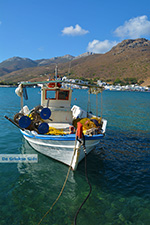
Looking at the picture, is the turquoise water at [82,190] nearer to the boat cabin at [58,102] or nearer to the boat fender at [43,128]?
the boat fender at [43,128]

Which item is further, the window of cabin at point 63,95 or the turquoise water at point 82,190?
the window of cabin at point 63,95

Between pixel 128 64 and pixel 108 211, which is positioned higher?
pixel 128 64

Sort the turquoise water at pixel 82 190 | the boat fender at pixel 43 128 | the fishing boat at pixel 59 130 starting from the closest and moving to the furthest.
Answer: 1. the turquoise water at pixel 82 190
2. the fishing boat at pixel 59 130
3. the boat fender at pixel 43 128

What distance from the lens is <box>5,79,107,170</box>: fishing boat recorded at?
9766 mm

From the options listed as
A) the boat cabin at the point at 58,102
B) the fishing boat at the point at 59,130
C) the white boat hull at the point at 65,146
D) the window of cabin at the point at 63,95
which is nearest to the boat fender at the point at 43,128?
the fishing boat at the point at 59,130

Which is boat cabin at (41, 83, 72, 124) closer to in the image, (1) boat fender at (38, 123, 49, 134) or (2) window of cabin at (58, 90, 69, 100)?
(2) window of cabin at (58, 90, 69, 100)

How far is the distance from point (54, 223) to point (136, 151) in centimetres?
1007

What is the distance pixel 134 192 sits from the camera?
8.92m

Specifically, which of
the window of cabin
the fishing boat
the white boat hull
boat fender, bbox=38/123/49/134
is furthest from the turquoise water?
the window of cabin

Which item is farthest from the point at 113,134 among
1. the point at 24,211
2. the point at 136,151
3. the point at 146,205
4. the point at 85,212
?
the point at 24,211

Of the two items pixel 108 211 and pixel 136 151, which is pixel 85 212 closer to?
pixel 108 211

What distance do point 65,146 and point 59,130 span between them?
206cm

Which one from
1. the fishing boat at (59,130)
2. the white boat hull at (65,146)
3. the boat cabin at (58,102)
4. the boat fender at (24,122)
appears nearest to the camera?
the white boat hull at (65,146)

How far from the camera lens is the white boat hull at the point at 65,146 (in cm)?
965
